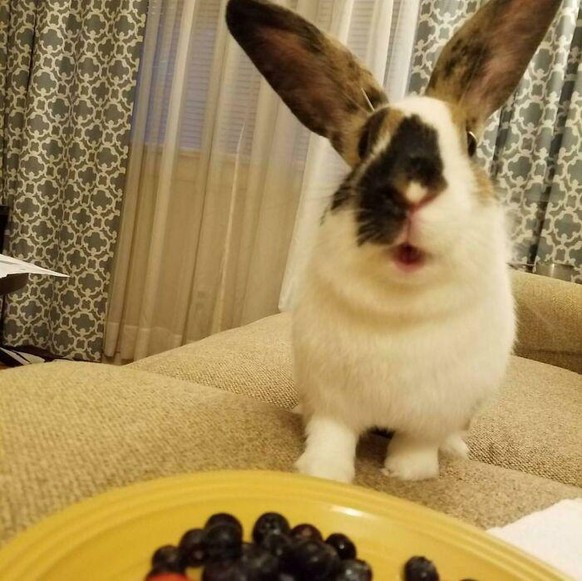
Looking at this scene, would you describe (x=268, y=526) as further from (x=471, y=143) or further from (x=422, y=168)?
(x=471, y=143)

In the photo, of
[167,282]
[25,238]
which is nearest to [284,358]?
[167,282]

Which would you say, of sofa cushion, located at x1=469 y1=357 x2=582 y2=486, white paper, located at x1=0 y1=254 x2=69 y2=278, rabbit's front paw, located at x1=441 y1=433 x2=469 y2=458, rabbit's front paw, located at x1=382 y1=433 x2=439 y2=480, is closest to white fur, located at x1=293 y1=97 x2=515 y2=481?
rabbit's front paw, located at x1=382 y1=433 x2=439 y2=480

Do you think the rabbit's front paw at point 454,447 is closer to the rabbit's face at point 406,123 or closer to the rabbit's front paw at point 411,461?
the rabbit's front paw at point 411,461

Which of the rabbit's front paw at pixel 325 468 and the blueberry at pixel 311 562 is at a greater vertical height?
the blueberry at pixel 311 562

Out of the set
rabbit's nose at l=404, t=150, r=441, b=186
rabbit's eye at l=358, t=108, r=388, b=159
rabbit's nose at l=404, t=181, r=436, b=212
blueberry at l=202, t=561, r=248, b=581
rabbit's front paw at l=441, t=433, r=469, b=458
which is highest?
rabbit's eye at l=358, t=108, r=388, b=159

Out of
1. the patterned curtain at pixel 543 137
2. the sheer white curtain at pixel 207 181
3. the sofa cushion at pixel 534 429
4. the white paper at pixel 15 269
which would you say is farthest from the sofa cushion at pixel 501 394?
the sheer white curtain at pixel 207 181

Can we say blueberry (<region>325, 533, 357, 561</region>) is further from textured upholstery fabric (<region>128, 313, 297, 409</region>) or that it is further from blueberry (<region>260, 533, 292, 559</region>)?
textured upholstery fabric (<region>128, 313, 297, 409</region>)
